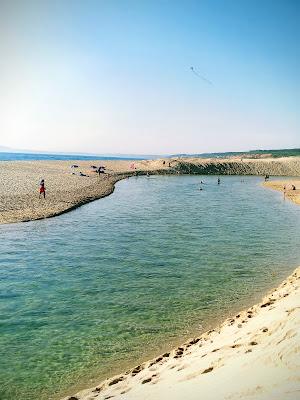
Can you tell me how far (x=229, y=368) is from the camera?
23.4 ft

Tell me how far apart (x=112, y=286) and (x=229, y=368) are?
8.92 meters

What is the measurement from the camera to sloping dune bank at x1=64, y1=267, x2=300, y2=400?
6121mm

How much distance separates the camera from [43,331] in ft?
38.2

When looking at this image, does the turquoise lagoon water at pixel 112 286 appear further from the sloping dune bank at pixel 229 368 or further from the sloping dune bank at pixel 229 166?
the sloping dune bank at pixel 229 166

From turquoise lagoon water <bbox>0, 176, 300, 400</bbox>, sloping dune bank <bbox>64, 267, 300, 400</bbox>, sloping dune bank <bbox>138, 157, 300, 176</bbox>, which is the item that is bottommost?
turquoise lagoon water <bbox>0, 176, 300, 400</bbox>

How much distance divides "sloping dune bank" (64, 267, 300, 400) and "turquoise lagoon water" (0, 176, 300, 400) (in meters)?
1.26

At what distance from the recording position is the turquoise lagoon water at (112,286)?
→ 33.7 ft

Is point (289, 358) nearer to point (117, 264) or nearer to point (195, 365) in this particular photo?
point (195, 365)

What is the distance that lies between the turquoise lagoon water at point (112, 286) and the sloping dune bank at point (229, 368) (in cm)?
126

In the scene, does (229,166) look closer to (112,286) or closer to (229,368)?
(112,286)

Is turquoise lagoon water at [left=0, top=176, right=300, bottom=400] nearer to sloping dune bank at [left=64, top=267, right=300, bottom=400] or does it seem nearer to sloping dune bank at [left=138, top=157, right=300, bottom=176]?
sloping dune bank at [left=64, top=267, right=300, bottom=400]

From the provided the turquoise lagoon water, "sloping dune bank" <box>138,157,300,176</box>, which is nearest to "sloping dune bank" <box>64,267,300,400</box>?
the turquoise lagoon water

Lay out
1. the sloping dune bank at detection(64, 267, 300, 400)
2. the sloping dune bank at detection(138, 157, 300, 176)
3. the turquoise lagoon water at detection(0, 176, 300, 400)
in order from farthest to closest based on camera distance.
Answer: the sloping dune bank at detection(138, 157, 300, 176) < the turquoise lagoon water at detection(0, 176, 300, 400) < the sloping dune bank at detection(64, 267, 300, 400)

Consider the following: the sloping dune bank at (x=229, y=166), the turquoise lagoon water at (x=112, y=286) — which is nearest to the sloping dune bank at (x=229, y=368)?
the turquoise lagoon water at (x=112, y=286)
